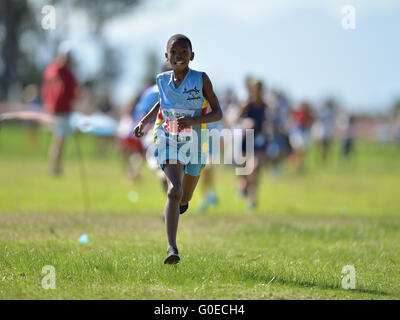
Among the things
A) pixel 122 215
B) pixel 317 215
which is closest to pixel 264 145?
pixel 317 215

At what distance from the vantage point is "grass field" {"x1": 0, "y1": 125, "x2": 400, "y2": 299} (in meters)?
5.29

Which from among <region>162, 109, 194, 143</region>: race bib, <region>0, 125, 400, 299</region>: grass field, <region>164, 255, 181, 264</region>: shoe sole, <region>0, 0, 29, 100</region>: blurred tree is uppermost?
<region>0, 0, 29, 100</region>: blurred tree

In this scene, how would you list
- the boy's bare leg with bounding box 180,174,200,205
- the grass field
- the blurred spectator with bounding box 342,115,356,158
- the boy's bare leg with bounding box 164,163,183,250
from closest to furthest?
the grass field → the boy's bare leg with bounding box 164,163,183,250 → the boy's bare leg with bounding box 180,174,200,205 → the blurred spectator with bounding box 342,115,356,158

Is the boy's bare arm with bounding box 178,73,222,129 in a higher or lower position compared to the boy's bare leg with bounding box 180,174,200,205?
higher

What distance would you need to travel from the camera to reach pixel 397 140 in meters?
41.7

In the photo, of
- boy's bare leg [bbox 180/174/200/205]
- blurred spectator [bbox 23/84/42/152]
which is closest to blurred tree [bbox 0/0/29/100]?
blurred spectator [bbox 23/84/42/152]

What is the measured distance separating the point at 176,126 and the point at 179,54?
2.26 ft

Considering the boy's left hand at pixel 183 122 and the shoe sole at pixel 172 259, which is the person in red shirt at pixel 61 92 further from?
the shoe sole at pixel 172 259

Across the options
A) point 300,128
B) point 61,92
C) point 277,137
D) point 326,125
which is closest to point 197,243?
point 61,92

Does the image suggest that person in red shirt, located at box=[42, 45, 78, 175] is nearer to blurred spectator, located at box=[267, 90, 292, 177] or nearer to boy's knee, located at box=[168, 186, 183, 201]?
blurred spectator, located at box=[267, 90, 292, 177]

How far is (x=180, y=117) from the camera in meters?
6.23

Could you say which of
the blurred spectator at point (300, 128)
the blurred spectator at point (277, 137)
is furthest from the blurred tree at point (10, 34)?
the blurred spectator at point (277, 137)
